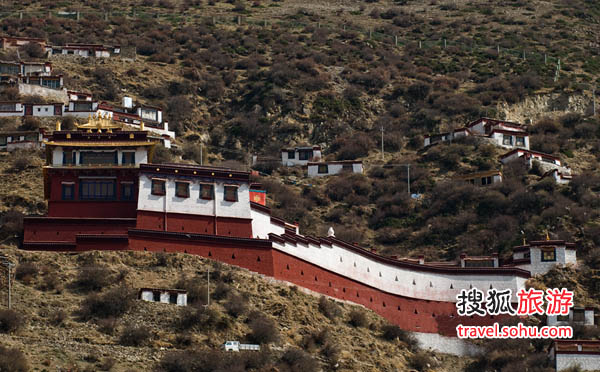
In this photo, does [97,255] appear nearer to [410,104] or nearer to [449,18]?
[410,104]

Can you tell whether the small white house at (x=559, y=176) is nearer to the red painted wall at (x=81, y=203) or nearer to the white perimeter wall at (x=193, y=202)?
the white perimeter wall at (x=193, y=202)

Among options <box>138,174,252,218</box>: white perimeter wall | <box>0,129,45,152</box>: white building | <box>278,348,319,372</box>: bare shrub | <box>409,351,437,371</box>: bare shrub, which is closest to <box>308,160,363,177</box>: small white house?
<box>0,129,45,152</box>: white building

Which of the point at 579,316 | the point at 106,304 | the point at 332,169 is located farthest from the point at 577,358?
the point at 332,169

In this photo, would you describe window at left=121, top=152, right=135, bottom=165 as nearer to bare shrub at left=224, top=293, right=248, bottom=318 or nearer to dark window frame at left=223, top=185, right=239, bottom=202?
dark window frame at left=223, top=185, right=239, bottom=202

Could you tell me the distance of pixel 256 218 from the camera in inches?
2862

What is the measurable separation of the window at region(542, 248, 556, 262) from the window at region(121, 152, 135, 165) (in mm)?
26802

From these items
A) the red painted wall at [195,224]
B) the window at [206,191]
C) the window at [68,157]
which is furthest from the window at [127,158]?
the window at [206,191]

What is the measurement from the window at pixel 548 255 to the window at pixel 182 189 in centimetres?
2379

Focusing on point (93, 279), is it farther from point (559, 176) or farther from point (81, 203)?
point (559, 176)

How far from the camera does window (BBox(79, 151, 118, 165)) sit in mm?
72938

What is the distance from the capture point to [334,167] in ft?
343

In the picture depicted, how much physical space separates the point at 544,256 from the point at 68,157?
30.5 meters

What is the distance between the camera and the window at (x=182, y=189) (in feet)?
234

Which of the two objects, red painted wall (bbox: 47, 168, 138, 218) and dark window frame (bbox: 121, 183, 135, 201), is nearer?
red painted wall (bbox: 47, 168, 138, 218)
